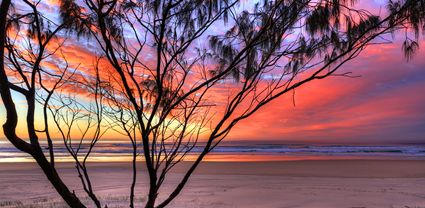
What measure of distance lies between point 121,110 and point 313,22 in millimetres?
1851

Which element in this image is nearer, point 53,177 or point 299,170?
point 53,177

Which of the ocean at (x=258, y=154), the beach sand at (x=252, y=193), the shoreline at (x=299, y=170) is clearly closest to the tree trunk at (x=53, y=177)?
the beach sand at (x=252, y=193)

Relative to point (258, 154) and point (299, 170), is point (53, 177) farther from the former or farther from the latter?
point (258, 154)

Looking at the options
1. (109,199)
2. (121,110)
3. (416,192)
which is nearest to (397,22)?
(121,110)

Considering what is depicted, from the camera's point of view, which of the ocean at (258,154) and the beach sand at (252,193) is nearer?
the beach sand at (252,193)

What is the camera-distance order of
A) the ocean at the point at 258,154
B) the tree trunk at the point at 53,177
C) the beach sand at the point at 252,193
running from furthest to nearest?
the ocean at the point at 258,154, the beach sand at the point at 252,193, the tree trunk at the point at 53,177

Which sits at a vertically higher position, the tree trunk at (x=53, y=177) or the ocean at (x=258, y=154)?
the tree trunk at (x=53, y=177)

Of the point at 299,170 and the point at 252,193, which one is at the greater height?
the point at 252,193

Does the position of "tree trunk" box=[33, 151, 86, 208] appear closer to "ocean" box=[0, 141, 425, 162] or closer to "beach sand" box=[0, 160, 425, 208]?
"beach sand" box=[0, 160, 425, 208]

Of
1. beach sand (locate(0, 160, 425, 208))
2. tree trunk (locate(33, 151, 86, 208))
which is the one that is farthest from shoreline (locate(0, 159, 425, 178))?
tree trunk (locate(33, 151, 86, 208))

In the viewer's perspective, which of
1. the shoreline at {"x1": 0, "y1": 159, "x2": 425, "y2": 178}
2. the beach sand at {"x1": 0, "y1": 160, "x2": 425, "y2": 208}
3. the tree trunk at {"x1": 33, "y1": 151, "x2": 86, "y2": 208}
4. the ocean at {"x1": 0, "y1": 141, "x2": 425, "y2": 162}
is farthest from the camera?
the ocean at {"x1": 0, "y1": 141, "x2": 425, "y2": 162}

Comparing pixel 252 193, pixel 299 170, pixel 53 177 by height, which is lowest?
pixel 299 170

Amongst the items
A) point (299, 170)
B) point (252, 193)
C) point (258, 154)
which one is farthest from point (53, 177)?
point (258, 154)

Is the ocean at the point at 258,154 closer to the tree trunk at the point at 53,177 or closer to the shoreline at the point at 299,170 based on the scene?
the shoreline at the point at 299,170
